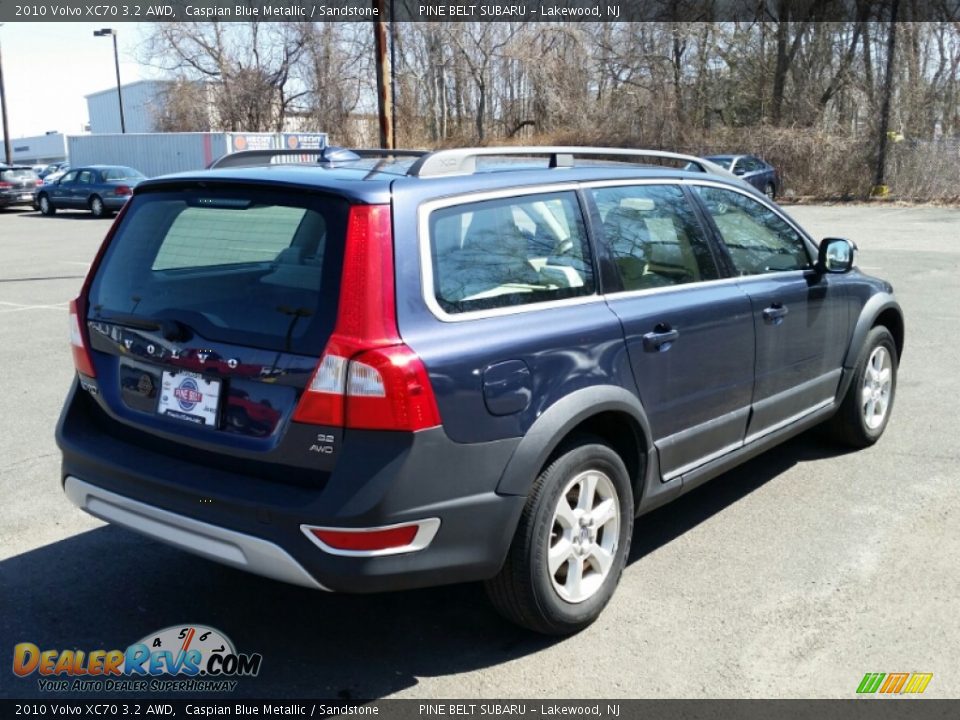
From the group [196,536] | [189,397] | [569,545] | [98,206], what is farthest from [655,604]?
[98,206]

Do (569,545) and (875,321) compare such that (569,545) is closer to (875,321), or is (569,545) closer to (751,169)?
(875,321)

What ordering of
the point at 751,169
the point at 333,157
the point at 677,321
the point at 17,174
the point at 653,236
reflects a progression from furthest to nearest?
the point at 17,174 < the point at 751,169 < the point at 653,236 < the point at 677,321 < the point at 333,157

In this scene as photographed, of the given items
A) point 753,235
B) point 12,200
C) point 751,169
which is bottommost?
point 12,200

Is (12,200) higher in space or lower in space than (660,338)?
lower

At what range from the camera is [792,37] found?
37.4m

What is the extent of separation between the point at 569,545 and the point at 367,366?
113 centimetres

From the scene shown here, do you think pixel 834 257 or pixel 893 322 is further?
pixel 893 322

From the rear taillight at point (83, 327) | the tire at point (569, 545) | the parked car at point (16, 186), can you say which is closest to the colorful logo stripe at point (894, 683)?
the tire at point (569, 545)

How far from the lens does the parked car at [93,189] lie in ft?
96.3

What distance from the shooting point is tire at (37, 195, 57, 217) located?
3119 centimetres

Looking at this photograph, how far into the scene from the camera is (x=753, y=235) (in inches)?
195

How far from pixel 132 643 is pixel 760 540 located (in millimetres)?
2773

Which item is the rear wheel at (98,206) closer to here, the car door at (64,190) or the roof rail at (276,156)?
the car door at (64,190)

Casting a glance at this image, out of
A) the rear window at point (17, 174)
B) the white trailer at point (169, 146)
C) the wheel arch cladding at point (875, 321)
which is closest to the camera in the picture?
the wheel arch cladding at point (875, 321)
